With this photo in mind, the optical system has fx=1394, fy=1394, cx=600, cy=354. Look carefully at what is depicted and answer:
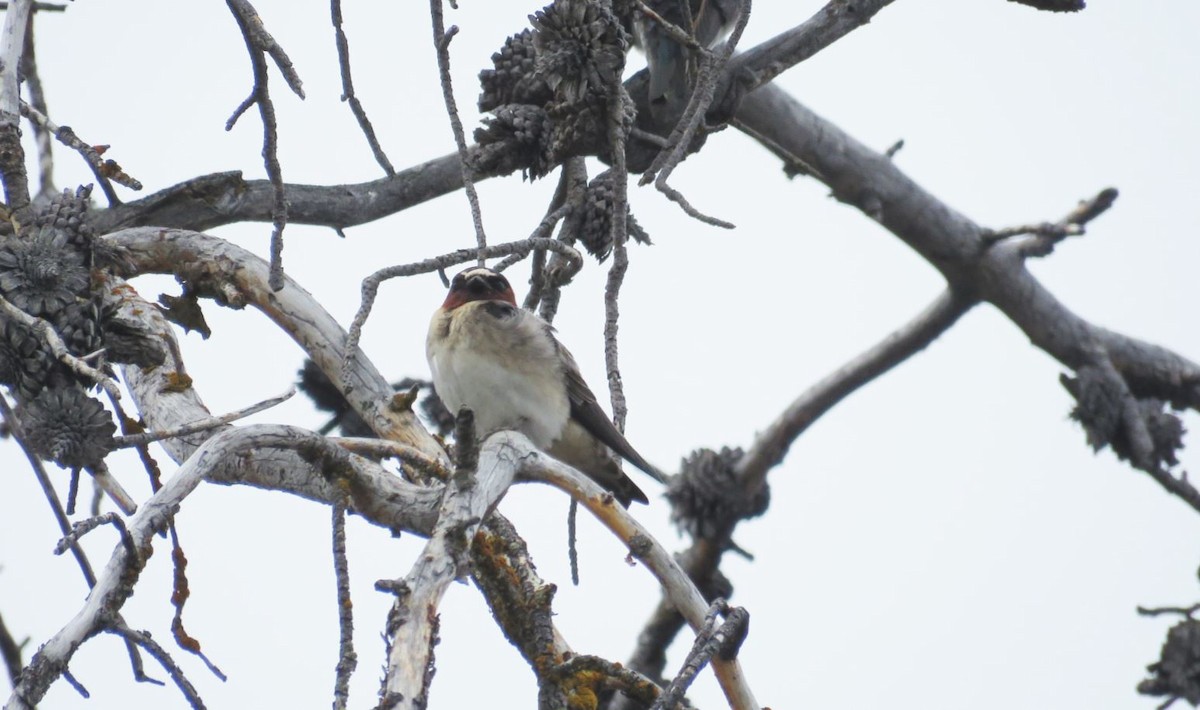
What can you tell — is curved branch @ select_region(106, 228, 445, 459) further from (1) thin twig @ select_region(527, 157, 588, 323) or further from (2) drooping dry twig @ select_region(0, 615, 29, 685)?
(2) drooping dry twig @ select_region(0, 615, 29, 685)

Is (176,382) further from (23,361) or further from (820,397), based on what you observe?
(820,397)

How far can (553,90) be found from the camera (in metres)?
4.52

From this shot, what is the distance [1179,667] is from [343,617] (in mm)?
4199

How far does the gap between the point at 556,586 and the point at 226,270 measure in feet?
5.86

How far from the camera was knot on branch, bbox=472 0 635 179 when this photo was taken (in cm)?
418

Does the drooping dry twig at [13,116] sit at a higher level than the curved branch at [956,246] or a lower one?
lower

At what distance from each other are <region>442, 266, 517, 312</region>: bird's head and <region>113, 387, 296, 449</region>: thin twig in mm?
3045

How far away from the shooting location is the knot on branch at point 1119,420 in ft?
21.0

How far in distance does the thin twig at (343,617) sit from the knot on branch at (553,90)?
1.94 meters

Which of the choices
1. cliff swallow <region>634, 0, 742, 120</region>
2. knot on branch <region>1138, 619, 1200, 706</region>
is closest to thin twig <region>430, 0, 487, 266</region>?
cliff swallow <region>634, 0, 742, 120</region>

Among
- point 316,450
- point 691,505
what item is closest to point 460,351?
point 691,505

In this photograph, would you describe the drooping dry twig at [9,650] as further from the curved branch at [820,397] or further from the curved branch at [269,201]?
the curved branch at [820,397]

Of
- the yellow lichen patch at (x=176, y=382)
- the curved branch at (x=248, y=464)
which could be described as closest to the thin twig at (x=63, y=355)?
the curved branch at (x=248, y=464)

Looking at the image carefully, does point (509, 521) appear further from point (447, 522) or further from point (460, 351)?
point (460, 351)
